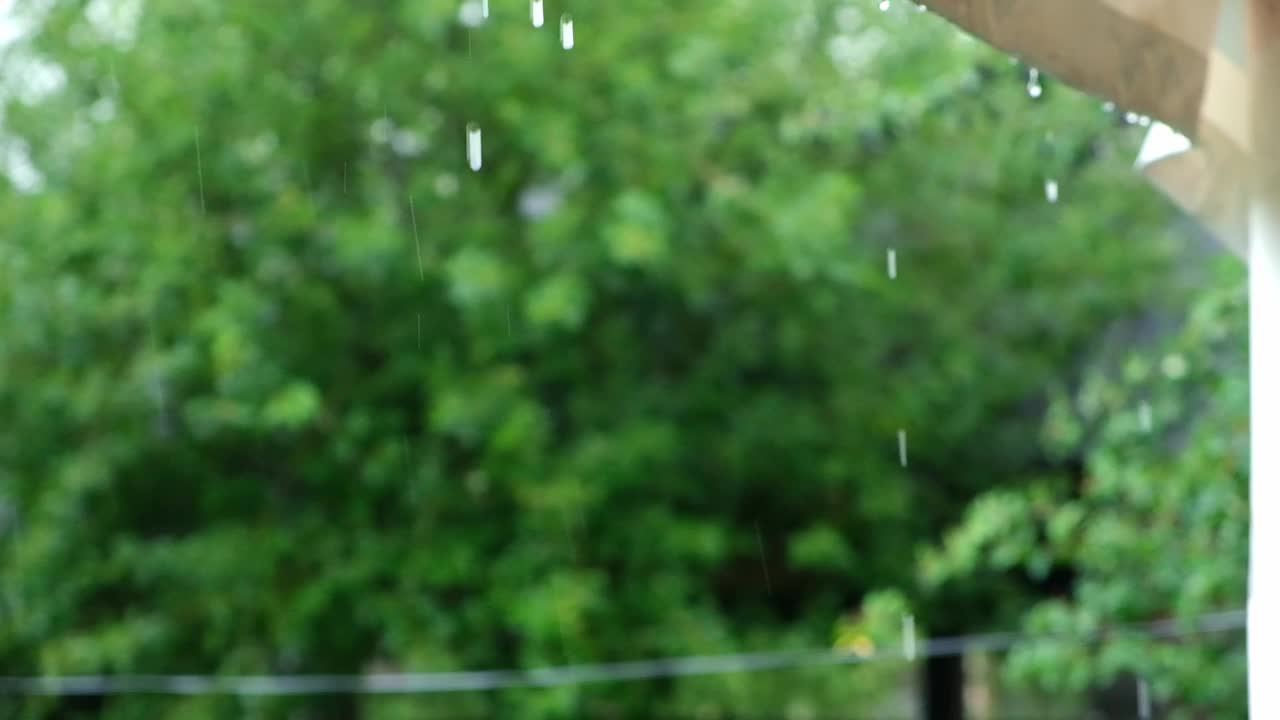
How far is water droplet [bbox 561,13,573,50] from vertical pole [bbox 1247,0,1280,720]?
10.5ft

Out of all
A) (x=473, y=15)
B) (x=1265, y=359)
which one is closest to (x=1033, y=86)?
(x=473, y=15)

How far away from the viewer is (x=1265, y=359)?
1391 millimetres

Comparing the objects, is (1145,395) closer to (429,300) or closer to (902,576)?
(902,576)

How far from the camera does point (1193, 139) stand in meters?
1.49

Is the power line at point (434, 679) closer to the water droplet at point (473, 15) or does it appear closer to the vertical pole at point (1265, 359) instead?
the water droplet at point (473, 15)

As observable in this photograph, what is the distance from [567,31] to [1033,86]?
1232 millimetres

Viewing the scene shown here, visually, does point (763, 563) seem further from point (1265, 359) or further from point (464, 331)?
point (1265, 359)

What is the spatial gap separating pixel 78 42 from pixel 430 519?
5.12 ft

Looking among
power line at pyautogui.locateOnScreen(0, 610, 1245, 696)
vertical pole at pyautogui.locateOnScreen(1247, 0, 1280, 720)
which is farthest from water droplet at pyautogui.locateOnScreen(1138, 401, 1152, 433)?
vertical pole at pyautogui.locateOnScreen(1247, 0, 1280, 720)

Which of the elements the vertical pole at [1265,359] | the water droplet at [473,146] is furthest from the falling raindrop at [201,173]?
the vertical pole at [1265,359]

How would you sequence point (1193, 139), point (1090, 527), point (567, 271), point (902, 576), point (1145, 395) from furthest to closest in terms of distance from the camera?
point (902, 576) < point (567, 271) < point (1145, 395) < point (1090, 527) < point (1193, 139)

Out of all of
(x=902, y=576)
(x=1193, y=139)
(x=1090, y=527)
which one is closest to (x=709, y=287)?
(x=902, y=576)

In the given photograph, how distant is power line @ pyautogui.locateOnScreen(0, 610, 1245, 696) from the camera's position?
4430 millimetres

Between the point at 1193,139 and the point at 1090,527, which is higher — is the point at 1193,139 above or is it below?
above
